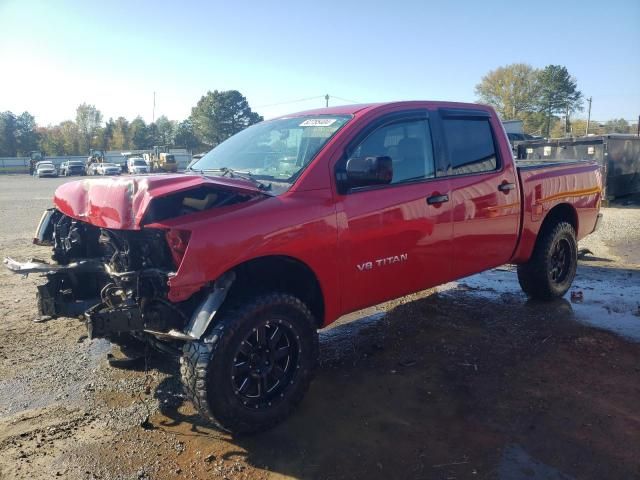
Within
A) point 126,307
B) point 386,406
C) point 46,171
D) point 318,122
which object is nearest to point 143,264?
point 126,307

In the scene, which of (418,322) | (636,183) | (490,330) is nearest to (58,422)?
(418,322)

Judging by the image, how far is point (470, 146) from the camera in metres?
4.68

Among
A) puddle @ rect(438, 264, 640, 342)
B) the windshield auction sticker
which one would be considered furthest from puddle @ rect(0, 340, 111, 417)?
puddle @ rect(438, 264, 640, 342)

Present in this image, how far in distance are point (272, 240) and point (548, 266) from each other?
12.4 ft

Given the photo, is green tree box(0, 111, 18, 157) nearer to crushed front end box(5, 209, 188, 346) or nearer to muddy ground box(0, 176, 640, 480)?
muddy ground box(0, 176, 640, 480)

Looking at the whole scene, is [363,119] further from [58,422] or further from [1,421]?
[1,421]

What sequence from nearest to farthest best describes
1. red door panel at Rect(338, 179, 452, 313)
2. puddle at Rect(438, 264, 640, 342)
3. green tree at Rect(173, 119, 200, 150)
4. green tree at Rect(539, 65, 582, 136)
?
red door panel at Rect(338, 179, 452, 313)
puddle at Rect(438, 264, 640, 342)
green tree at Rect(539, 65, 582, 136)
green tree at Rect(173, 119, 200, 150)

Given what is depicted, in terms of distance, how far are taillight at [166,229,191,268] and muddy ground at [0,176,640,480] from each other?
3.83ft

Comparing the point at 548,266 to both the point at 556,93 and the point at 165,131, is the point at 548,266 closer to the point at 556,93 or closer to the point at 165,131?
the point at 556,93

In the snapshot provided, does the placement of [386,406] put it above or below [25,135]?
below

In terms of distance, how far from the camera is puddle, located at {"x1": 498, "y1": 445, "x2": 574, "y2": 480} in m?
2.69

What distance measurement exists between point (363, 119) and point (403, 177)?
560 mm

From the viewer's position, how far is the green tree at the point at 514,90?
7131cm

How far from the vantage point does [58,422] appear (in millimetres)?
3355
